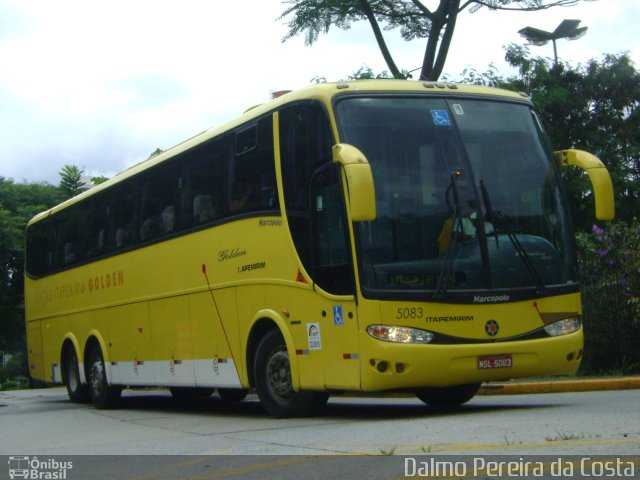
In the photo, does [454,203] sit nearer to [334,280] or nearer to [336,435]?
[334,280]

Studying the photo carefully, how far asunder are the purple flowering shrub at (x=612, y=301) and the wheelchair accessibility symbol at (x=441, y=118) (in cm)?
735

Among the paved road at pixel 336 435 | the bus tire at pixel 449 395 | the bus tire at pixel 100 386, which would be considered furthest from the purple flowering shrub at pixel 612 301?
the bus tire at pixel 100 386

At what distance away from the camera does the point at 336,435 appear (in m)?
9.71

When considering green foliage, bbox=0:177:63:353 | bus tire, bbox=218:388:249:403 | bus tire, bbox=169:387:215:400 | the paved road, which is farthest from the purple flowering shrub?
green foliage, bbox=0:177:63:353

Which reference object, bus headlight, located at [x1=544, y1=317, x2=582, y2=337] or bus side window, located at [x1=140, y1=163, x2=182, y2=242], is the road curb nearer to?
bus headlight, located at [x1=544, y1=317, x2=582, y2=337]

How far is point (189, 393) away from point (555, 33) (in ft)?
70.5

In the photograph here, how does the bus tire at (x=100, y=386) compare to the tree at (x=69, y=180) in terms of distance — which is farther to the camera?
the tree at (x=69, y=180)

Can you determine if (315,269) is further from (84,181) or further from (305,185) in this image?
(84,181)

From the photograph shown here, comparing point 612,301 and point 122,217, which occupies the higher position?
point 122,217

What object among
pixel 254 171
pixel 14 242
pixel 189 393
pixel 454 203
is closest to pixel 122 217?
pixel 189 393

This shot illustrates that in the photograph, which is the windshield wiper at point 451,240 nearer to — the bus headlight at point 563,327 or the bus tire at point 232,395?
the bus headlight at point 563,327

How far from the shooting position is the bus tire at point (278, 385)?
12047 millimetres

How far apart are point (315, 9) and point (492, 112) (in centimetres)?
1182

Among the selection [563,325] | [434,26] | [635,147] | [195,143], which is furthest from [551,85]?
[563,325]
